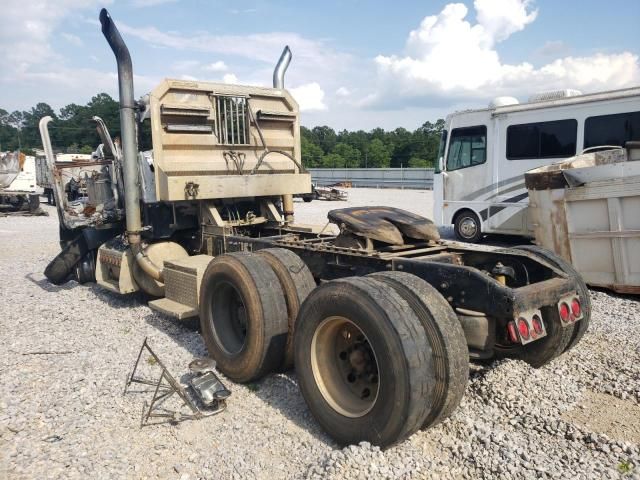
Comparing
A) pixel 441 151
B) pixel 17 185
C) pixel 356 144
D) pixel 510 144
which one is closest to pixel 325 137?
pixel 356 144

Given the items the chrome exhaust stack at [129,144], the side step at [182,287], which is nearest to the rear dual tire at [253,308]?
the side step at [182,287]

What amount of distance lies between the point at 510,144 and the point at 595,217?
4.58 m

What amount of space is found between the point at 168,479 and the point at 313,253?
218 centimetres

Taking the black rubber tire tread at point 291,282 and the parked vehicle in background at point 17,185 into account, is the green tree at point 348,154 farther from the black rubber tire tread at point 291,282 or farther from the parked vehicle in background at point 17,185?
the black rubber tire tread at point 291,282

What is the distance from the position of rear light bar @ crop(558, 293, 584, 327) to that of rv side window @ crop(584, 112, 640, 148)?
289 inches

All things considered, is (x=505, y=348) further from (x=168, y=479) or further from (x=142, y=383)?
(x=142, y=383)

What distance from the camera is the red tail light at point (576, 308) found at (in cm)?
365

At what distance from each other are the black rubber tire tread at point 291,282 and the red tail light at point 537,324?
178cm

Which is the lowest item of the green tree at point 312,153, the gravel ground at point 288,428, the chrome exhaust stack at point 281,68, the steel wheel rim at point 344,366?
the gravel ground at point 288,428

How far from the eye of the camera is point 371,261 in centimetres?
409

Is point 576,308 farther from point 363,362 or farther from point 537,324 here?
point 363,362

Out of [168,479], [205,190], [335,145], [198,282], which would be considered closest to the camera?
[168,479]

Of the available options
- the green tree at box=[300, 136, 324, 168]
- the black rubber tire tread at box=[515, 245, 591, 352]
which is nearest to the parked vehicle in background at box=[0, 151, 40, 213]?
the black rubber tire tread at box=[515, 245, 591, 352]

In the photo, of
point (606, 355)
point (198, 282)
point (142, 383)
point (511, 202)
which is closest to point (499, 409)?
point (606, 355)
